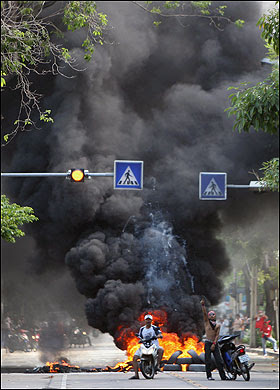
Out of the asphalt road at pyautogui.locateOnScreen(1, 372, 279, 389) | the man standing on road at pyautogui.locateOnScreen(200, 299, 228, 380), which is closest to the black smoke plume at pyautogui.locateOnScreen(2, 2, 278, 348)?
the asphalt road at pyautogui.locateOnScreen(1, 372, 279, 389)

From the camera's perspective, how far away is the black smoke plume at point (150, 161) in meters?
26.3

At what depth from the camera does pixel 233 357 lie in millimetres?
15445

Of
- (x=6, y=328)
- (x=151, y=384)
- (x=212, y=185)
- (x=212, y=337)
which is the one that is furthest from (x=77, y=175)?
(x=6, y=328)

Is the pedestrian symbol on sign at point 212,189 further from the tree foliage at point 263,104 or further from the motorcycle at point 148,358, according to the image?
the tree foliage at point 263,104

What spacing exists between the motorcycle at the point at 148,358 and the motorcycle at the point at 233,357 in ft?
4.06

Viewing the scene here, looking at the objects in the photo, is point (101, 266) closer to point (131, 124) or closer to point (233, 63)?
point (131, 124)

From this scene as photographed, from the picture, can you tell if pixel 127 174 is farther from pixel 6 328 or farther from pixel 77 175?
pixel 6 328

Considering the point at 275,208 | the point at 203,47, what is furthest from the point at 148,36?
the point at 275,208

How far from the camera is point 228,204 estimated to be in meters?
27.8

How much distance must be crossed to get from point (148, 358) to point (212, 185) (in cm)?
424

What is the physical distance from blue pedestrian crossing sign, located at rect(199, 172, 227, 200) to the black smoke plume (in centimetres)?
803

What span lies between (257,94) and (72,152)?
14861 mm

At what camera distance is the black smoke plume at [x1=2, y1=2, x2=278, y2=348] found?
26.3 meters

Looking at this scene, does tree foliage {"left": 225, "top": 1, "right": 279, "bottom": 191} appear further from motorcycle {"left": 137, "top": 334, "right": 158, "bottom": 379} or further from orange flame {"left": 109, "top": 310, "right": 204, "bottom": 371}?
orange flame {"left": 109, "top": 310, "right": 204, "bottom": 371}
